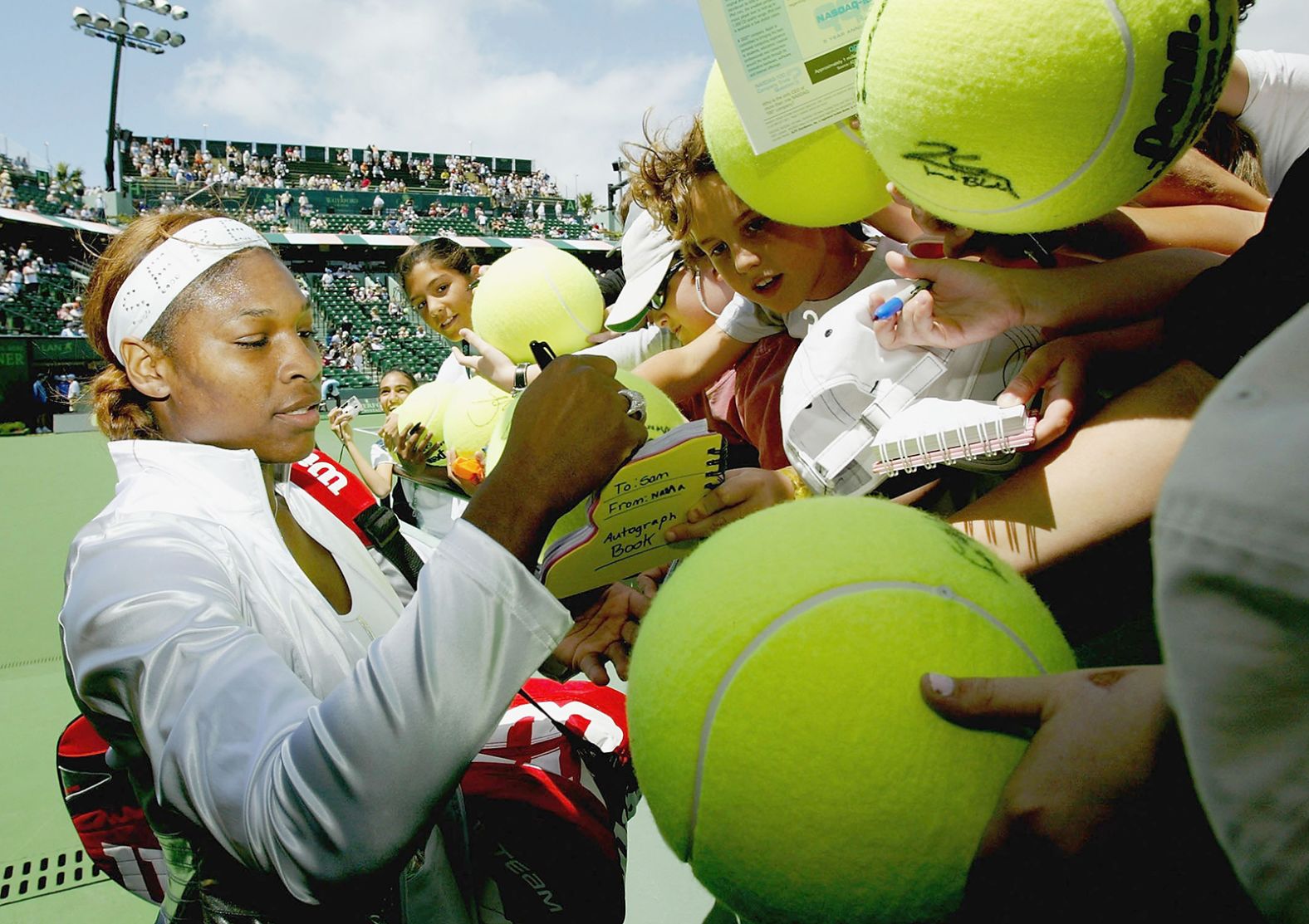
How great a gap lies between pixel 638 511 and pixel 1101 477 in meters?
0.54

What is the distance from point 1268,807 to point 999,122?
58cm

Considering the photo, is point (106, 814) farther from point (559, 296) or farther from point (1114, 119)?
point (1114, 119)

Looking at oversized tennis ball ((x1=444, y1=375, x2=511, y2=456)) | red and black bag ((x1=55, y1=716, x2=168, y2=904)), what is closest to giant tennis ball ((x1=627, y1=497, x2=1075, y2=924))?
red and black bag ((x1=55, y1=716, x2=168, y2=904))

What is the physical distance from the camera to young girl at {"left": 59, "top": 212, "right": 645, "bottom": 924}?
0.82 meters

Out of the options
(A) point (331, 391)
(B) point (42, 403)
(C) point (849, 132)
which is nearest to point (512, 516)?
(C) point (849, 132)

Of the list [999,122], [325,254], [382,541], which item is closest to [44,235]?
[325,254]

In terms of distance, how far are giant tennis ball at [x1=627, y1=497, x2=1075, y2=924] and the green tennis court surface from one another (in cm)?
139

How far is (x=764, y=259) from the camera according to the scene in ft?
3.88

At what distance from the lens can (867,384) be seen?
867mm

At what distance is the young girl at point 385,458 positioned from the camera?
11.9ft

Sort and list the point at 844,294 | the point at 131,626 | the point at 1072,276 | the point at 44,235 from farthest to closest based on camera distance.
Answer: the point at 44,235
the point at 844,294
the point at 131,626
the point at 1072,276

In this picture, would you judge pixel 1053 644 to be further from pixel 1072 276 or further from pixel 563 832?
Answer: pixel 563 832

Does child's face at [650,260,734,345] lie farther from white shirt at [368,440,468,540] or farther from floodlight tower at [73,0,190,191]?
floodlight tower at [73,0,190,191]

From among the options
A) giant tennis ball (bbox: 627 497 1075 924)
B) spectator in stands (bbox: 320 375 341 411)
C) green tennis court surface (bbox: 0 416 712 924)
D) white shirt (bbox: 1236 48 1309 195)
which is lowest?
green tennis court surface (bbox: 0 416 712 924)
